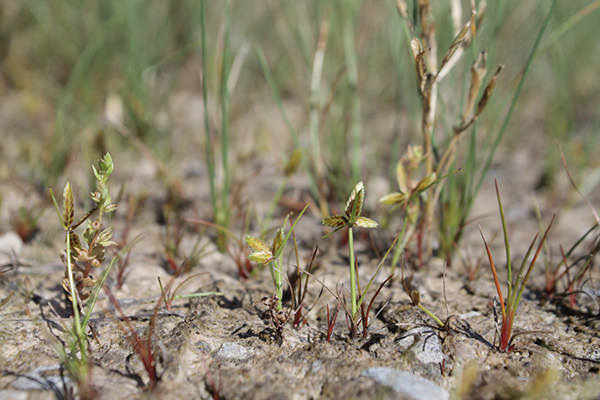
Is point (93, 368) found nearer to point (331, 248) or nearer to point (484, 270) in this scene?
point (331, 248)

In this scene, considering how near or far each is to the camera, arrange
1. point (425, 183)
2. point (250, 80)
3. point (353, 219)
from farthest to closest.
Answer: point (250, 80) → point (425, 183) → point (353, 219)

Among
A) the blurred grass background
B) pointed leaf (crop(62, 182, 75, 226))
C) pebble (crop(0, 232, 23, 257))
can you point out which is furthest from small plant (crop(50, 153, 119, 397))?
the blurred grass background

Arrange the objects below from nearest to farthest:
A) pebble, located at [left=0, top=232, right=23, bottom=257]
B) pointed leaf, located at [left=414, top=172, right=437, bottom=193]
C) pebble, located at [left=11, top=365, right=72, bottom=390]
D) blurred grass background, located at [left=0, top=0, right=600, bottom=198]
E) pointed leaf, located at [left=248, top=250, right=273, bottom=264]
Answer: pebble, located at [left=11, top=365, right=72, bottom=390]
pointed leaf, located at [left=248, top=250, right=273, bottom=264]
pointed leaf, located at [left=414, top=172, right=437, bottom=193]
pebble, located at [left=0, top=232, right=23, bottom=257]
blurred grass background, located at [left=0, top=0, right=600, bottom=198]

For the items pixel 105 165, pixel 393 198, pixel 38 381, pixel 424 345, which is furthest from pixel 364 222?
pixel 38 381

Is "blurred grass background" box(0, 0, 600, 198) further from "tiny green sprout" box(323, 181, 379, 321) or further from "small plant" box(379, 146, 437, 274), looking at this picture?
"tiny green sprout" box(323, 181, 379, 321)

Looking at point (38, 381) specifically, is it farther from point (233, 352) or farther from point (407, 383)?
point (407, 383)

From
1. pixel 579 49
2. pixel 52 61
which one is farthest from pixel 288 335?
pixel 579 49

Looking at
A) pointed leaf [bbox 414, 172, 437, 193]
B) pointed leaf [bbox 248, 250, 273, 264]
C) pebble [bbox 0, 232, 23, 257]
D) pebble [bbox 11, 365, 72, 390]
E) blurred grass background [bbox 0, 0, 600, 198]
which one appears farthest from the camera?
blurred grass background [bbox 0, 0, 600, 198]
